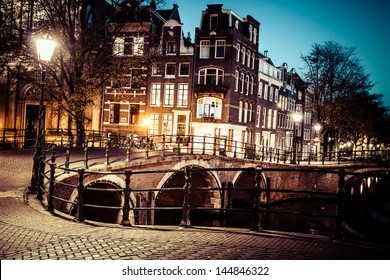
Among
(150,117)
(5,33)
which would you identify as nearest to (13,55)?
(5,33)

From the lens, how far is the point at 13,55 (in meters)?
15.5

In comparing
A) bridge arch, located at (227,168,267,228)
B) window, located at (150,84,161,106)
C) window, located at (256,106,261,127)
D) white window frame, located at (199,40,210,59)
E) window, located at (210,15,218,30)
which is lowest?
bridge arch, located at (227,168,267,228)

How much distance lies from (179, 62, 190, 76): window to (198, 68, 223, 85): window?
0.93 m

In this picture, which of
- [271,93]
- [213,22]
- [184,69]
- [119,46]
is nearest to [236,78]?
[184,69]

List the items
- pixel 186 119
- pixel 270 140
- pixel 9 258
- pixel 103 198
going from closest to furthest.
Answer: pixel 9 258, pixel 103 198, pixel 186 119, pixel 270 140

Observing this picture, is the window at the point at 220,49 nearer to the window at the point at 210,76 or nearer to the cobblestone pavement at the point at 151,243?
the window at the point at 210,76

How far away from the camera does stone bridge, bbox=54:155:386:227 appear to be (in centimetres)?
1066

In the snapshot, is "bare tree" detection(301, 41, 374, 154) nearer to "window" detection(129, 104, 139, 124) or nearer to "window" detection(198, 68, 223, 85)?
"window" detection(198, 68, 223, 85)

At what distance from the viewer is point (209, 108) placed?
24984mm

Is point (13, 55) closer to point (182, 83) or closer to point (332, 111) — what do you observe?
point (182, 83)

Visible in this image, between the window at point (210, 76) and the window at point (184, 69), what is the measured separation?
932 mm

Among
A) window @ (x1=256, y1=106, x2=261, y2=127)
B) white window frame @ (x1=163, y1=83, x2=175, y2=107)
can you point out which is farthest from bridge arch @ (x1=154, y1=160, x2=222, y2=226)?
window @ (x1=256, y1=106, x2=261, y2=127)

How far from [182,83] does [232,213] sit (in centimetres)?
1102

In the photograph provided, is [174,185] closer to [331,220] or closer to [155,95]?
[331,220]
